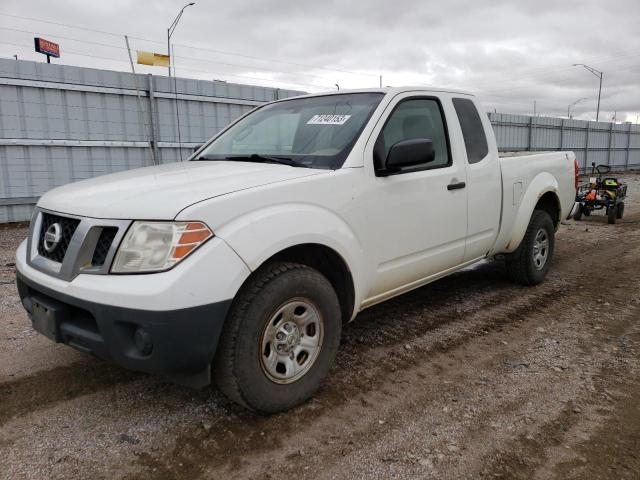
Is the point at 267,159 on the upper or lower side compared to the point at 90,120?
lower

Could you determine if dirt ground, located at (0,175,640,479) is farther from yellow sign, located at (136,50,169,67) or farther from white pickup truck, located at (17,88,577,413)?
yellow sign, located at (136,50,169,67)

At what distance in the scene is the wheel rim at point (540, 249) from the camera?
5371mm

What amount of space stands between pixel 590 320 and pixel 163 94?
8792 millimetres

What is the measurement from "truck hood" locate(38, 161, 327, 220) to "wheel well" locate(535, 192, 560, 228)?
11.3 feet

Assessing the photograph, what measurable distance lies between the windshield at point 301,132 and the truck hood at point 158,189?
229 mm

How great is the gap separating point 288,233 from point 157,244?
2.20ft

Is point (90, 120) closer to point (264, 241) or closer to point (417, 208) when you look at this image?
point (417, 208)

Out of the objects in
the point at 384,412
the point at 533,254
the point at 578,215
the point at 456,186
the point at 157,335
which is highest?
the point at 456,186

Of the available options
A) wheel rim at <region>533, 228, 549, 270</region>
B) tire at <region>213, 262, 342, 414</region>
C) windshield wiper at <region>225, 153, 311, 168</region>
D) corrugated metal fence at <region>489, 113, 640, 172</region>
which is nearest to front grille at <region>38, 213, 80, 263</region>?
tire at <region>213, 262, 342, 414</region>

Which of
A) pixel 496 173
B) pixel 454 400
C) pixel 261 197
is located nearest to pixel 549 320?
pixel 496 173

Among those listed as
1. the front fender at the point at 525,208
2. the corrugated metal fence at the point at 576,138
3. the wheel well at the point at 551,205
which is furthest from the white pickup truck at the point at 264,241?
the corrugated metal fence at the point at 576,138

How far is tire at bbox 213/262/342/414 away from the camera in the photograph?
8.27ft

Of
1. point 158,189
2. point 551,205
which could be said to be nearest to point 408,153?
point 158,189

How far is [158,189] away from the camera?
2633 millimetres
